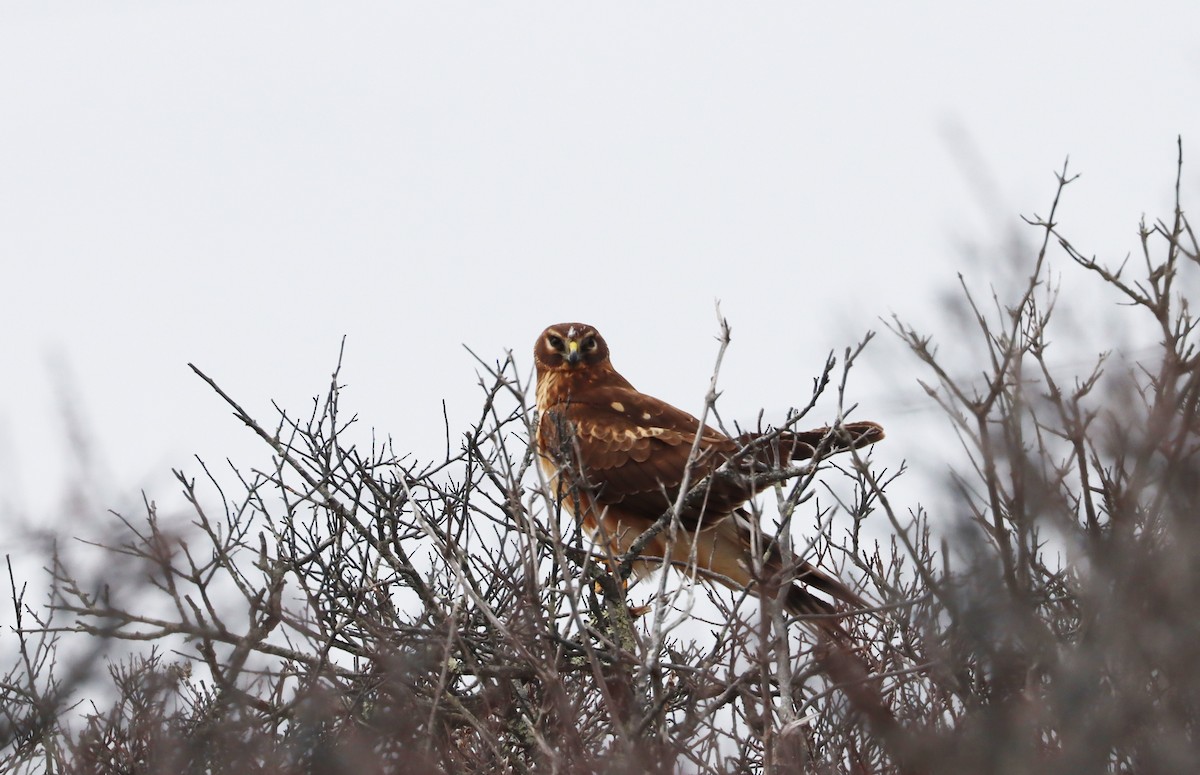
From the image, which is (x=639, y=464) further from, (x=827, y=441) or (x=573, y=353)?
(x=827, y=441)

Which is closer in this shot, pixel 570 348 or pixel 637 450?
pixel 637 450

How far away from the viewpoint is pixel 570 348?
323 inches

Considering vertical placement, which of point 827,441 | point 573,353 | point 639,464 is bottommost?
point 827,441

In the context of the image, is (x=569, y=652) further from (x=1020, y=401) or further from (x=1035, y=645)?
(x=1035, y=645)

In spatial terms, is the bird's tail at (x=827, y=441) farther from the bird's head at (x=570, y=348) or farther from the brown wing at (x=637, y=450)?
the bird's head at (x=570, y=348)

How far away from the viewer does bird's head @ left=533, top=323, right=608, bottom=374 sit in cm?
823

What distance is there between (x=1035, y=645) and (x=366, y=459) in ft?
11.3

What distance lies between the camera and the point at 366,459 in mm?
4988

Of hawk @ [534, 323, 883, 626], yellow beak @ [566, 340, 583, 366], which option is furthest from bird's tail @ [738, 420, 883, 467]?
yellow beak @ [566, 340, 583, 366]

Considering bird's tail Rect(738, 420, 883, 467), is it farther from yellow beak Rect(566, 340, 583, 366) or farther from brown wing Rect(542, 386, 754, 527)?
yellow beak Rect(566, 340, 583, 366)

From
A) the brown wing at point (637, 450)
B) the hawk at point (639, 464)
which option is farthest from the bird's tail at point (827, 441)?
the brown wing at point (637, 450)

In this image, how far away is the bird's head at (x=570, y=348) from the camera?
324 inches

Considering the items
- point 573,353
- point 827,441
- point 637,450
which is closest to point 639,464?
point 637,450

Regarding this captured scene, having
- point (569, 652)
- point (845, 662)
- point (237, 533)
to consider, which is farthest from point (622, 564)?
point (845, 662)
